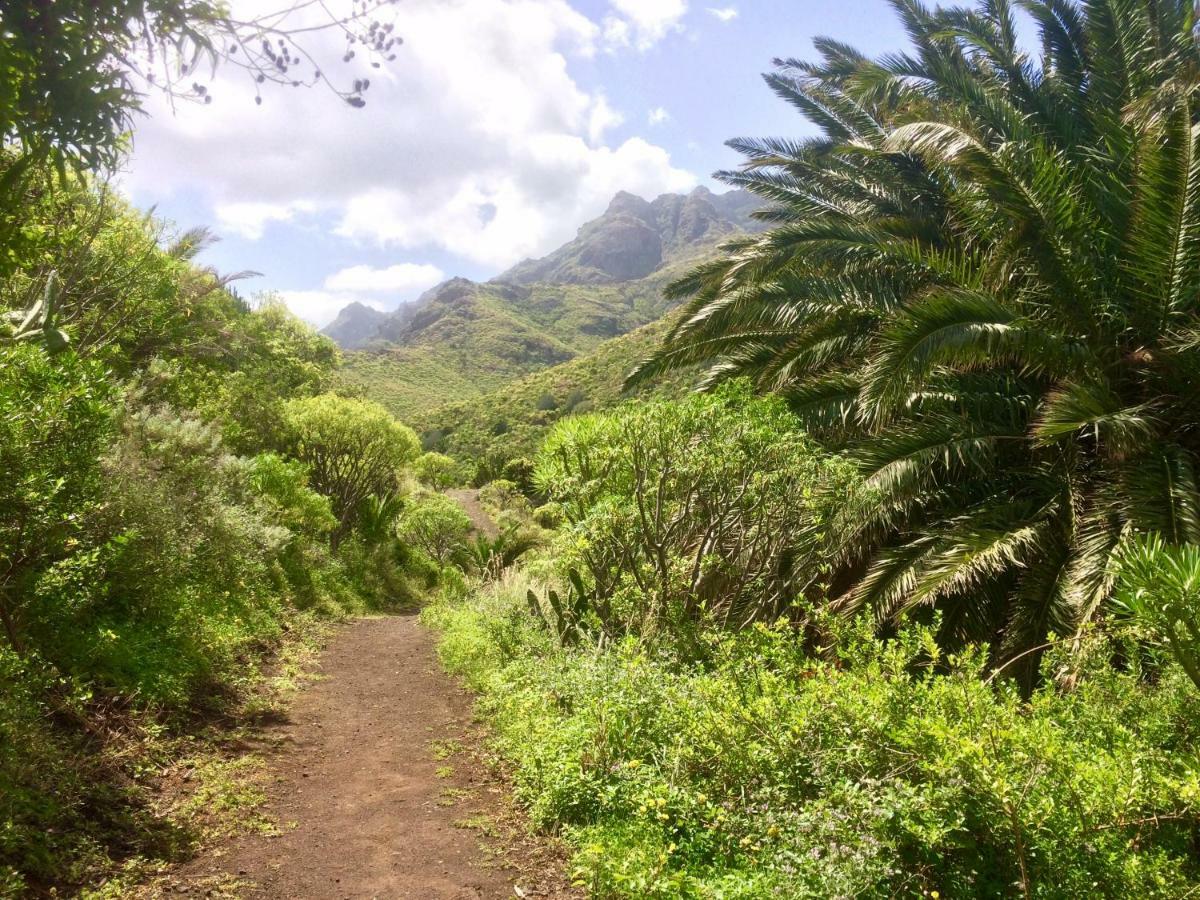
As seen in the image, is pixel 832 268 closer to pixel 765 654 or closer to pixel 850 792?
pixel 765 654

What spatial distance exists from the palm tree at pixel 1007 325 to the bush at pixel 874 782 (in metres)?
1.39

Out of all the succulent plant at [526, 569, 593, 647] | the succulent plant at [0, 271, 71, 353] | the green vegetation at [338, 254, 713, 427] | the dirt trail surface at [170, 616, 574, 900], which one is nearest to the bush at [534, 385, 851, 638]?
the succulent plant at [526, 569, 593, 647]

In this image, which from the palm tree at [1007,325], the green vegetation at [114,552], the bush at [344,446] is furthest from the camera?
the bush at [344,446]

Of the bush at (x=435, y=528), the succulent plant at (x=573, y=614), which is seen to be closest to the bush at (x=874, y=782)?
the succulent plant at (x=573, y=614)

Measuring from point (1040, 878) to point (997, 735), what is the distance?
58cm

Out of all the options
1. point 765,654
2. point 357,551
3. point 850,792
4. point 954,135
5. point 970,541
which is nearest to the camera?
point 850,792

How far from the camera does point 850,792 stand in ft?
11.0

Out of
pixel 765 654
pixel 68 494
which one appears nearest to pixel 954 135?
pixel 765 654

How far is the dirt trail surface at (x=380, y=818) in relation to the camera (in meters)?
4.24

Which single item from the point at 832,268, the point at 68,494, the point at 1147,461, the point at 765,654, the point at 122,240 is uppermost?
the point at 122,240

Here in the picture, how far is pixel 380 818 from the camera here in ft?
17.4

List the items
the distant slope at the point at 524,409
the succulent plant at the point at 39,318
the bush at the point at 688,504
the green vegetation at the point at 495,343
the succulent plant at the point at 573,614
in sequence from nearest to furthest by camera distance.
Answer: the succulent plant at the point at 39,318
the bush at the point at 688,504
the succulent plant at the point at 573,614
the distant slope at the point at 524,409
the green vegetation at the point at 495,343

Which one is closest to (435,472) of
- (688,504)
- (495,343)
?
(688,504)

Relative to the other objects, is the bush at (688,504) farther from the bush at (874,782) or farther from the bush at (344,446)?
the bush at (344,446)
